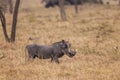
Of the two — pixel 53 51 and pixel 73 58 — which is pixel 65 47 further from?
pixel 73 58

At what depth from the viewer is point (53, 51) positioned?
15.6 metres

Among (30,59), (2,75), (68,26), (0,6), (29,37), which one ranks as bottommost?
(68,26)

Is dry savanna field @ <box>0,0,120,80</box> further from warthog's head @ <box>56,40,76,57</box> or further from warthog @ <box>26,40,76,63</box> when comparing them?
warthog's head @ <box>56,40,76,57</box>

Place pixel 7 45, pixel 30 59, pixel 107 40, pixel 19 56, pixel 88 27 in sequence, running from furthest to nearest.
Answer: pixel 88 27
pixel 107 40
pixel 7 45
pixel 19 56
pixel 30 59

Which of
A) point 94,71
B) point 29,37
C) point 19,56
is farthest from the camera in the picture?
point 29,37

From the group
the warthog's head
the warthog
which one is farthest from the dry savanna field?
the warthog's head

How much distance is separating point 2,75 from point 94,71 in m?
2.98

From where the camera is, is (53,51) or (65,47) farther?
(53,51)

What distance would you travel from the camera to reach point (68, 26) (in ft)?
100

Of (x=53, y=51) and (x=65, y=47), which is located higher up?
(x=65, y=47)

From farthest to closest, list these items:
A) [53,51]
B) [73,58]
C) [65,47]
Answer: [73,58] → [53,51] → [65,47]

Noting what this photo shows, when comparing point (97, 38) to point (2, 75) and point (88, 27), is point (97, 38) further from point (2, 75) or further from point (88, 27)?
point (2, 75)

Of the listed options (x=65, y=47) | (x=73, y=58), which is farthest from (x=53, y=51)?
(x=73, y=58)

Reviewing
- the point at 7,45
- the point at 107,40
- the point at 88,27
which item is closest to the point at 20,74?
the point at 7,45
